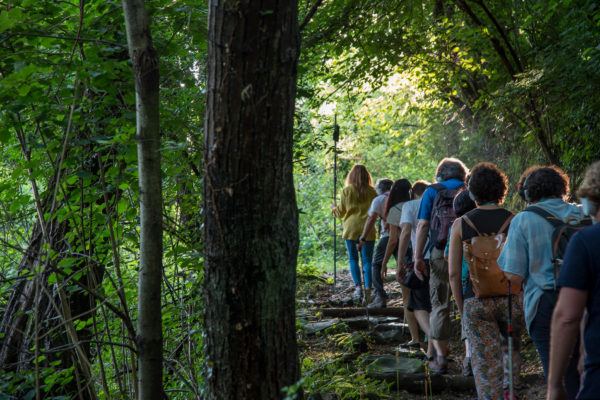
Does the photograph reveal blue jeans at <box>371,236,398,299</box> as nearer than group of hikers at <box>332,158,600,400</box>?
No

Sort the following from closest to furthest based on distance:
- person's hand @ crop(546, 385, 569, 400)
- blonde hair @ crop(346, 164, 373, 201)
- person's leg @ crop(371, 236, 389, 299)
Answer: person's hand @ crop(546, 385, 569, 400), person's leg @ crop(371, 236, 389, 299), blonde hair @ crop(346, 164, 373, 201)

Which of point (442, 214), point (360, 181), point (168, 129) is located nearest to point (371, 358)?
point (442, 214)

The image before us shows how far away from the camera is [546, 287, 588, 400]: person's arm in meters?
2.21

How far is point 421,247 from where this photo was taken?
5.65 metres

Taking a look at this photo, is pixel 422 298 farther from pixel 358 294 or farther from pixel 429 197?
pixel 358 294

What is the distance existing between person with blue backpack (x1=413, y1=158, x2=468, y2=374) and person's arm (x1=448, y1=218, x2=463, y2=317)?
1.02 metres

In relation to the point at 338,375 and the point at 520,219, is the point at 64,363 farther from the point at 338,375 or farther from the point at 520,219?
the point at 520,219

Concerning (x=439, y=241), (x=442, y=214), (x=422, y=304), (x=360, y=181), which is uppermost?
(x=360, y=181)

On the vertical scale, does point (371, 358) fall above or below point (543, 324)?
below

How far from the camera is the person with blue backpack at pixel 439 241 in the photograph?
529cm

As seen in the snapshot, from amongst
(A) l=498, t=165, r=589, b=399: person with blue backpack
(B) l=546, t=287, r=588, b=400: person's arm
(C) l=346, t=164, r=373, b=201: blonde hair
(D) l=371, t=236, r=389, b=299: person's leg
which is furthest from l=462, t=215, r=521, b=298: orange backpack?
(C) l=346, t=164, r=373, b=201: blonde hair

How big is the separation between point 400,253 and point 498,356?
7.34 feet

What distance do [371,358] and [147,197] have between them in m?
3.69

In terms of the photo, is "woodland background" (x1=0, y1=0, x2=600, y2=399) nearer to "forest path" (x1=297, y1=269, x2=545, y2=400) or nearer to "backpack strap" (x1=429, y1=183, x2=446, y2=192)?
"forest path" (x1=297, y1=269, x2=545, y2=400)
